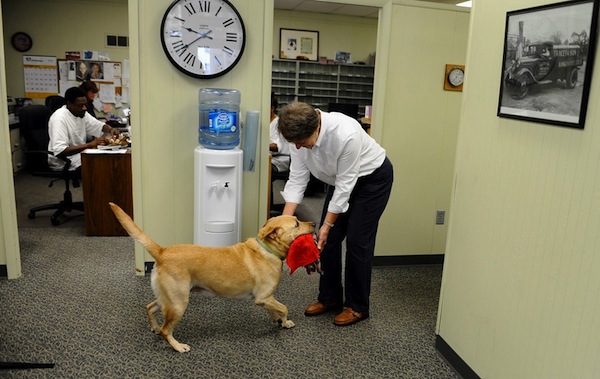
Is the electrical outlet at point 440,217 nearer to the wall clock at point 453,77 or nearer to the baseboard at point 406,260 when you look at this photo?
the baseboard at point 406,260

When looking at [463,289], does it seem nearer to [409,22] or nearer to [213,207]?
[213,207]

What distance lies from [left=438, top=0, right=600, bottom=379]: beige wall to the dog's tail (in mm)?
1414

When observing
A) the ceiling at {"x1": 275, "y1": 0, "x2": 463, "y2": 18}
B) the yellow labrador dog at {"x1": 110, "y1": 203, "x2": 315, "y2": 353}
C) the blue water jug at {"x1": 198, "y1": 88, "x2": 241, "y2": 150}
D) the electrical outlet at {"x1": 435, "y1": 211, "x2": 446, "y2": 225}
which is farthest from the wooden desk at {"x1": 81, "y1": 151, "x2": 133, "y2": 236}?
the ceiling at {"x1": 275, "y1": 0, "x2": 463, "y2": 18}

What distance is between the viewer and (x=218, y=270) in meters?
2.34

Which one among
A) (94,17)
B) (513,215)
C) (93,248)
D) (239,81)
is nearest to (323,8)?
(94,17)

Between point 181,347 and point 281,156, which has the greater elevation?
point 281,156

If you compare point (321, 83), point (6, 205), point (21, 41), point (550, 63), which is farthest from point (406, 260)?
point (21, 41)

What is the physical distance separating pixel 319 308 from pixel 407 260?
1153 mm

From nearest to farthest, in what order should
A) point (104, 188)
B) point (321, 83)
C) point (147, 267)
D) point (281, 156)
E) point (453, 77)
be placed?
point (147, 267) < point (453, 77) < point (104, 188) < point (281, 156) < point (321, 83)

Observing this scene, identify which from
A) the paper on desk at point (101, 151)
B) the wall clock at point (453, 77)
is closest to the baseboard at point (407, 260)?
the wall clock at point (453, 77)

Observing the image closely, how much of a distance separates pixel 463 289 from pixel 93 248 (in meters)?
2.79

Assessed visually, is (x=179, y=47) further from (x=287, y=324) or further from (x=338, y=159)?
(x=287, y=324)

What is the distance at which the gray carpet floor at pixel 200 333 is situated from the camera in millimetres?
2254

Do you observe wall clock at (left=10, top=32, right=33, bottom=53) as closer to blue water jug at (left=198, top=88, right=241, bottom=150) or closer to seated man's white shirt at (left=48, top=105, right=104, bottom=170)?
seated man's white shirt at (left=48, top=105, right=104, bottom=170)
